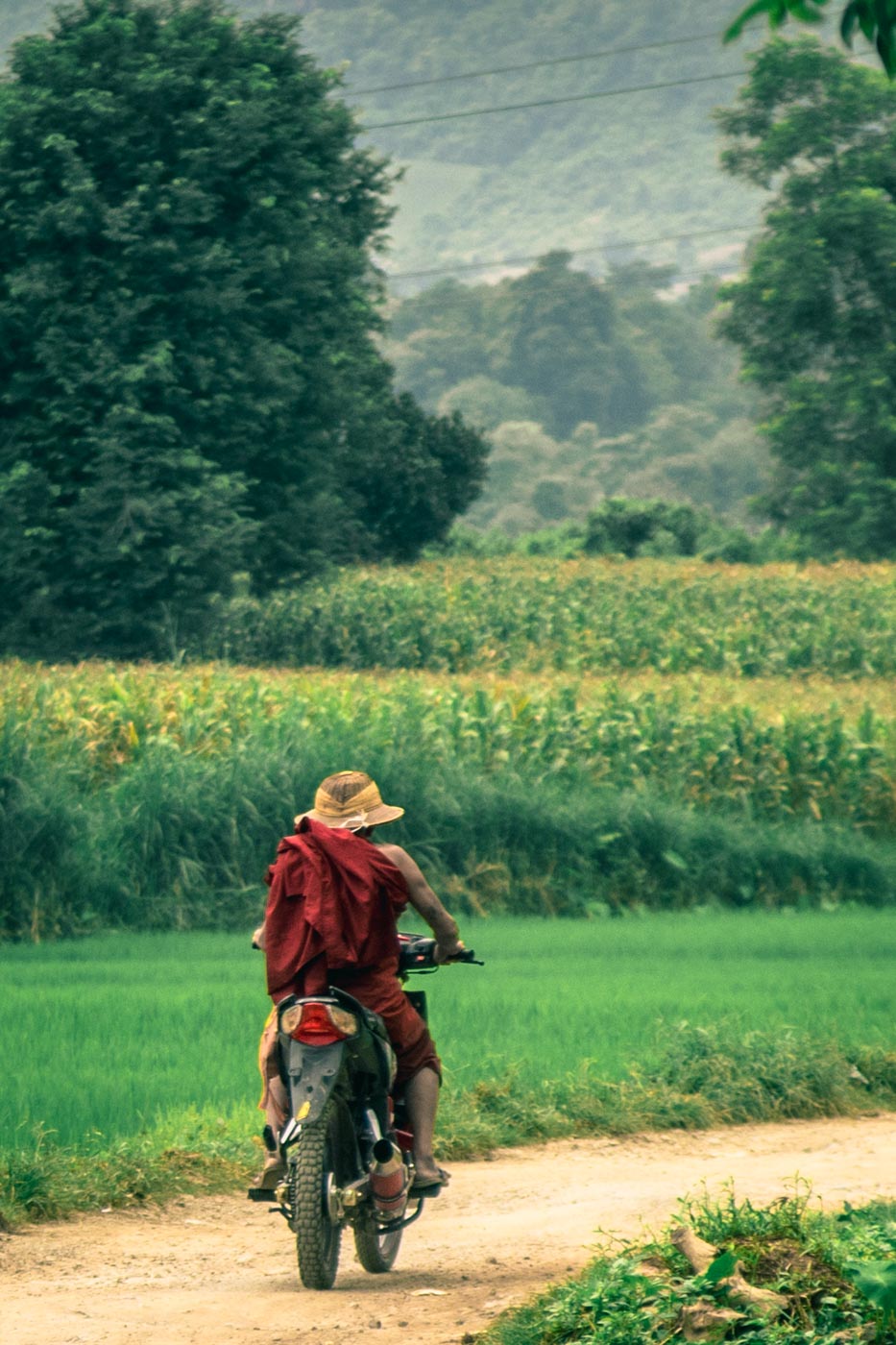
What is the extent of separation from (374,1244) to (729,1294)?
1896 millimetres

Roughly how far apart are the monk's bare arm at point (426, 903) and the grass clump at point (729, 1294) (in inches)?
54.3

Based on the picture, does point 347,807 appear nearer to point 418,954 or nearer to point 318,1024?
point 418,954

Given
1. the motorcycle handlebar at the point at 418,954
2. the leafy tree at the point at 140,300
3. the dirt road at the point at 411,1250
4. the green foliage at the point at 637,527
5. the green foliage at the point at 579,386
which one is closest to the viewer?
the dirt road at the point at 411,1250

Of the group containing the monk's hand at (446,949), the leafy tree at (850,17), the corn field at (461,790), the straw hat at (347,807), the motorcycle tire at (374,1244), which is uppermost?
the leafy tree at (850,17)

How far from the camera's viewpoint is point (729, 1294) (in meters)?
4.91

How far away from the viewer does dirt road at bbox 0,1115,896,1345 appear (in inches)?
229

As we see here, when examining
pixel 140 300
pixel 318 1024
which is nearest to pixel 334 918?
pixel 318 1024

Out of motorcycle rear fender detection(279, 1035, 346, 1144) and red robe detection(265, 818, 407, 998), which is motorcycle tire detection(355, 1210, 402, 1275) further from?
red robe detection(265, 818, 407, 998)

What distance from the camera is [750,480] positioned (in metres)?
126

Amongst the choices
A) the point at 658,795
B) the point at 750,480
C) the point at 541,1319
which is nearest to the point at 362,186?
the point at 658,795

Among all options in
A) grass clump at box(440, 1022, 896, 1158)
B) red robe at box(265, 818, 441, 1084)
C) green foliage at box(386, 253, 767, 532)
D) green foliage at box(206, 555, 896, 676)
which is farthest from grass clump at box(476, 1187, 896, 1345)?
green foliage at box(386, 253, 767, 532)

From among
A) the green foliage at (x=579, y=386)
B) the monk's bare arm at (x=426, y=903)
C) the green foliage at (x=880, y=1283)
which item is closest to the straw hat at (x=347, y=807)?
the monk's bare arm at (x=426, y=903)

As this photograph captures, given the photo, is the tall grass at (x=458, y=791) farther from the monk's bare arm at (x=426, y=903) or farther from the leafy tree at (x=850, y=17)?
the leafy tree at (x=850, y=17)

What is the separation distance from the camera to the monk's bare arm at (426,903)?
21.0ft
